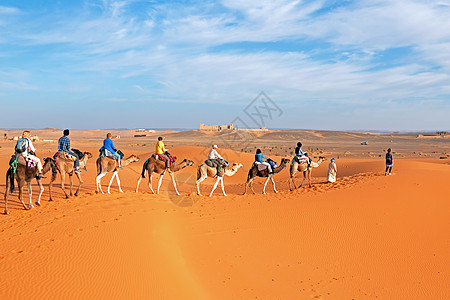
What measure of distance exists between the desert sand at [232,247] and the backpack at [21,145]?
2202 mm

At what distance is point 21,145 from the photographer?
11.3 meters

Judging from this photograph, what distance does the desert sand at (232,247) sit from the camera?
21.3ft

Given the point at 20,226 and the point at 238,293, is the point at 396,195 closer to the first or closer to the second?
the point at 238,293

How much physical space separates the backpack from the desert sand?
2.20m

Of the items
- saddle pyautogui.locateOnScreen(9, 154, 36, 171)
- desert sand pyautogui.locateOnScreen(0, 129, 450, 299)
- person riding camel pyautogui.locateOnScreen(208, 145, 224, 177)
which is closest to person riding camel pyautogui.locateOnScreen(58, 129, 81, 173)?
desert sand pyautogui.locateOnScreen(0, 129, 450, 299)

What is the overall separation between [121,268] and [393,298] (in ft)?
19.0

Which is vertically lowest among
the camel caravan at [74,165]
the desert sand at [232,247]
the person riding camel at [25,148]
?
the desert sand at [232,247]

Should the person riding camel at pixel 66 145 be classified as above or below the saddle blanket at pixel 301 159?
above

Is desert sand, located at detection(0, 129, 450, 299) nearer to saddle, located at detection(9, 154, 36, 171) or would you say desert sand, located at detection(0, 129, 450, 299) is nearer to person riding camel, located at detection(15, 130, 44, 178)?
saddle, located at detection(9, 154, 36, 171)

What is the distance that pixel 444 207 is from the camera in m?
11.6

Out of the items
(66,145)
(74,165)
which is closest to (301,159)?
(74,165)

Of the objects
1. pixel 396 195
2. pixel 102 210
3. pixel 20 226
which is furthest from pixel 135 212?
pixel 396 195

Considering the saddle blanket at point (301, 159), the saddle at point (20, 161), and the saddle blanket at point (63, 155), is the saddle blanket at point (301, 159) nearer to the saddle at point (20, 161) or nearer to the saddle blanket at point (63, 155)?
the saddle blanket at point (63, 155)

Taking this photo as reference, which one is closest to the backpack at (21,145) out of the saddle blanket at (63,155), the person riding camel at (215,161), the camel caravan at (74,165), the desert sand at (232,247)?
the camel caravan at (74,165)
